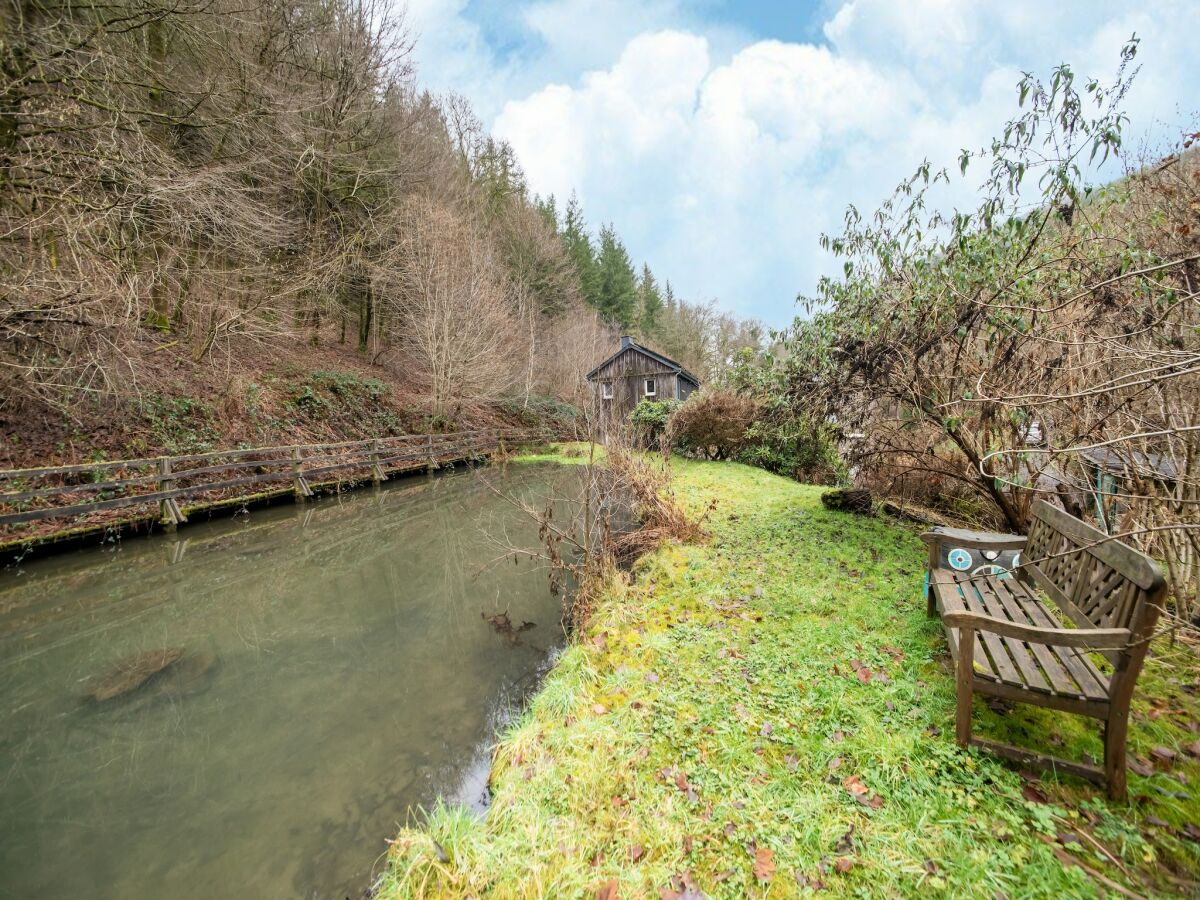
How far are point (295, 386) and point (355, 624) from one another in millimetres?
11981

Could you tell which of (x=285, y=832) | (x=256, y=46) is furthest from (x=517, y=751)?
(x=256, y=46)

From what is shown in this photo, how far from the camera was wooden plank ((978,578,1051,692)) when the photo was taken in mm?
2635

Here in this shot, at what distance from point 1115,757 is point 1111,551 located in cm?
110

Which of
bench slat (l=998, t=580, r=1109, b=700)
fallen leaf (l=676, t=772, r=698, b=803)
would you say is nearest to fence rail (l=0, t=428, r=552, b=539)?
fallen leaf (l=676, t=772, r=698, b=803)

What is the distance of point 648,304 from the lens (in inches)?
1860

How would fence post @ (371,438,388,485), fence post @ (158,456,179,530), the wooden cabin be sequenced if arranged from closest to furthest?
fence post @ (158,456,179,530), fence post @ (371,438,388,485), the wooden cabin

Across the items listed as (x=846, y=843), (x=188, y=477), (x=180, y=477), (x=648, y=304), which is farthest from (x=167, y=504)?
(x=648, y=304)

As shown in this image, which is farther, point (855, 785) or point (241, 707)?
point (241, 707)

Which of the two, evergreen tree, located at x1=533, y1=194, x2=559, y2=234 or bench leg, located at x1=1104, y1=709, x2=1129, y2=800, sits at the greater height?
evergreen tree, located at x1=533, y1=194, x2=559, y2=234

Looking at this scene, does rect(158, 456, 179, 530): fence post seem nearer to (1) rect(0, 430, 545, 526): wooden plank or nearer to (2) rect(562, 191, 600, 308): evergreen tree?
(1) rect(0, 430, 545, 526): wooden plank

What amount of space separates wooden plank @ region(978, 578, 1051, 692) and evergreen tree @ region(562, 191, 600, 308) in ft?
127

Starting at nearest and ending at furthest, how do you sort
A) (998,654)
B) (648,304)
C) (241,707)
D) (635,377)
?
(998,654) → (241,707) → (635,377) → (648,304)

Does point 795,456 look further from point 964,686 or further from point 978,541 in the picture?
point 964,686

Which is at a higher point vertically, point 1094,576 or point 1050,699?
point 1094,576
